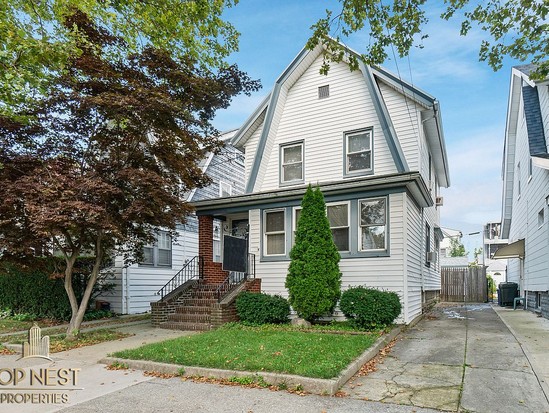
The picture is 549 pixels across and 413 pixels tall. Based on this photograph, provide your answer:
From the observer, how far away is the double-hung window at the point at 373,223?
1057 centimetres

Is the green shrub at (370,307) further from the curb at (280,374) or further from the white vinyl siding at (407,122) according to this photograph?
the white vinyl siding at (407,122)

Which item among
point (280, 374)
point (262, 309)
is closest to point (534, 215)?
point (262, 309)

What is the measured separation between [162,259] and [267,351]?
34.6 feet

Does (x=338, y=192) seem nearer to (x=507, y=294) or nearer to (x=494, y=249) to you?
(x=507, y=294)

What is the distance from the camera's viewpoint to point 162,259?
53.7ft

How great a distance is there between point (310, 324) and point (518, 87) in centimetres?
1221

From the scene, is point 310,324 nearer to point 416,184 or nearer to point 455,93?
point 416,184

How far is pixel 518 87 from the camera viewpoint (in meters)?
15.2

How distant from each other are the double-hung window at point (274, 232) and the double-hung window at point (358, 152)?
242 cm

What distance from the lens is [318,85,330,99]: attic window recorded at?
12.8m

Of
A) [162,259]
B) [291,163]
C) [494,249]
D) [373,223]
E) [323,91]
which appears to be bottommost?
[494,249]

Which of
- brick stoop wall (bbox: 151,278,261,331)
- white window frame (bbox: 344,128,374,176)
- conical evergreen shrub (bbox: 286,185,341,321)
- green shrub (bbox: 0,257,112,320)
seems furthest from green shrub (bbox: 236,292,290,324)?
green shrub (bbox: 0,257,112,320)

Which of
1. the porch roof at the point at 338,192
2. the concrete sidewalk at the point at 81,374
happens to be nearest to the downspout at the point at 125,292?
the porch roof at the point at 338,192

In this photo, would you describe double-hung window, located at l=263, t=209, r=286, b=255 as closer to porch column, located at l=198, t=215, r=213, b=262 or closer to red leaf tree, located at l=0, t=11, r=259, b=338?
porch column, located at l=198, t=215, r=213, b=262
